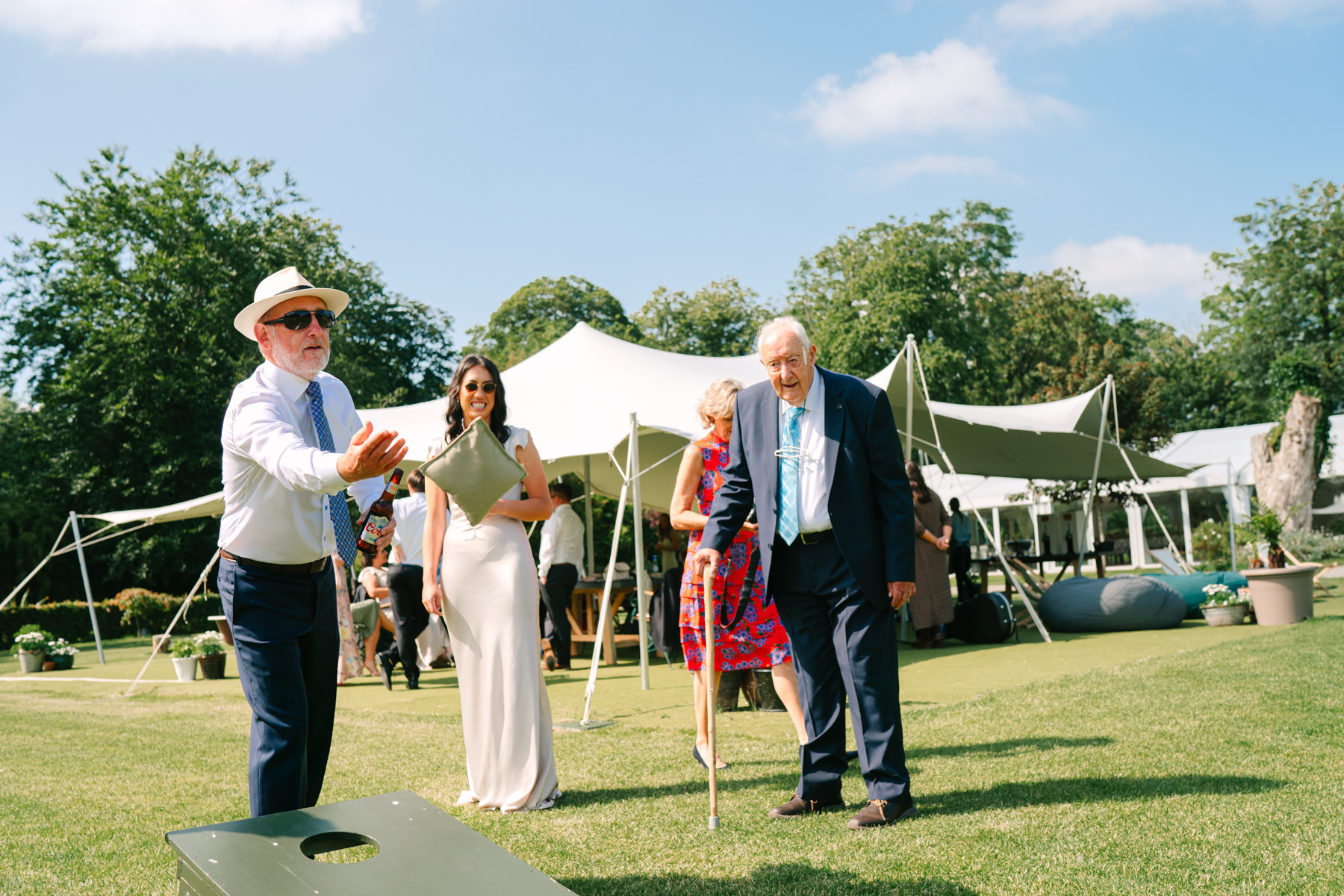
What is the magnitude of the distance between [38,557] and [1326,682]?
25678 millimetres

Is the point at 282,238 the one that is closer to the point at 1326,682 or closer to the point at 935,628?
the point at 935,628

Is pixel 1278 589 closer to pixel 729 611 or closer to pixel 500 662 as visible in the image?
pixel 729 611

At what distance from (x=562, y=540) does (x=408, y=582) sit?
171 cm

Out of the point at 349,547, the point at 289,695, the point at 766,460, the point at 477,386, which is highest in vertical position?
the point at 477,386

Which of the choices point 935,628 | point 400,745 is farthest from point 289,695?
point 935,628

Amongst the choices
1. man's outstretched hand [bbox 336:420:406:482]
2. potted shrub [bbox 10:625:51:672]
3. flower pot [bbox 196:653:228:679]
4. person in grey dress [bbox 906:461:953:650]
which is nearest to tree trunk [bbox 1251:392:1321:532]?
person in grey dress [bbox 906:461:953:650]

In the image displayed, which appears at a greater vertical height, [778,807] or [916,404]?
[916,404]

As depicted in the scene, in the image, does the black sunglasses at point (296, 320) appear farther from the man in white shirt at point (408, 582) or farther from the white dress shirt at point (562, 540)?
the white dress shirt at point (562, 540)

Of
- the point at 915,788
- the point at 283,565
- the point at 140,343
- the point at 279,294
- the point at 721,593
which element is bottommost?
the point at 915,788

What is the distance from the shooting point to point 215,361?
89.4 feet

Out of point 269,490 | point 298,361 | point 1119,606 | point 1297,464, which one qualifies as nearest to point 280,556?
point 269,490

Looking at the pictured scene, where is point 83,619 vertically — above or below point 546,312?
below

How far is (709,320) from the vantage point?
45.0 metres

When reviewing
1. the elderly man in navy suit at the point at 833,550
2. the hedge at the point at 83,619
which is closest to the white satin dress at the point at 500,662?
the elderly man in navy suit at the point at 833,550
